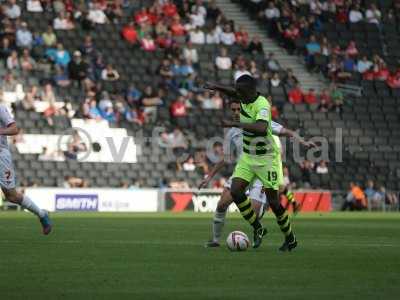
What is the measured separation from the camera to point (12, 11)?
37.4 metres

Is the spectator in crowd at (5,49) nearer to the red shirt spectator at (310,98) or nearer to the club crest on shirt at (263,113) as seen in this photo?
the red shirt spectator at (310,98)

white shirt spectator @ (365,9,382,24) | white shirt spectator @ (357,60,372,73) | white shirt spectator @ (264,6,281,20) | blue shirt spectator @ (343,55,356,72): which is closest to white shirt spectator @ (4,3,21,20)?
white shirt spectator @ (264,6,281,20)

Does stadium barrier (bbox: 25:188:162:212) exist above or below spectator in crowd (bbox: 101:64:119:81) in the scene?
below

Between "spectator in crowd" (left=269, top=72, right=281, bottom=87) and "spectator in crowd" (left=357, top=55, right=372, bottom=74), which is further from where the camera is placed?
"spectator in crowd" (left=357, top=55, right=372, bottom=74)

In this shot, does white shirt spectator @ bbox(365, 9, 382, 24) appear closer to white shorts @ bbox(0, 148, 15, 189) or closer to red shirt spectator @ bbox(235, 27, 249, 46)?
Answer: red shirt spectator @ bbox(235, 27, 249, 46)

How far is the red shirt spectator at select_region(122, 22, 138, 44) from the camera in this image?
39.7 m

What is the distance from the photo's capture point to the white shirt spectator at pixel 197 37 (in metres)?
41.1

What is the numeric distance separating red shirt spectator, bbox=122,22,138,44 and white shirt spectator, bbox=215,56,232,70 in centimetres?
308

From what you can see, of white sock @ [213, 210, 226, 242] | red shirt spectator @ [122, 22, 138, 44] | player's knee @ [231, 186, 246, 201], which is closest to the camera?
player's knee @ [231, 186, 246, 201]

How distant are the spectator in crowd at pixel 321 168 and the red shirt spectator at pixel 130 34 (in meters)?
7.69

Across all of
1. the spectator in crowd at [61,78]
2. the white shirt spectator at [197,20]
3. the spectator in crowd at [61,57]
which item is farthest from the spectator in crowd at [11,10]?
the white shirt spectator at [197,20]

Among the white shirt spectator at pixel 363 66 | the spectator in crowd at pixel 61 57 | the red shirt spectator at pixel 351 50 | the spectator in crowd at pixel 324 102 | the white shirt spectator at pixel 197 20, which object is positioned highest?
the white shirt spectator at pixel 197 20

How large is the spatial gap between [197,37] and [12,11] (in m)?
7.08

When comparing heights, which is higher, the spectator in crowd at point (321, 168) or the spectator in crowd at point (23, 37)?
the spectator in crowd at point (23, 37)
